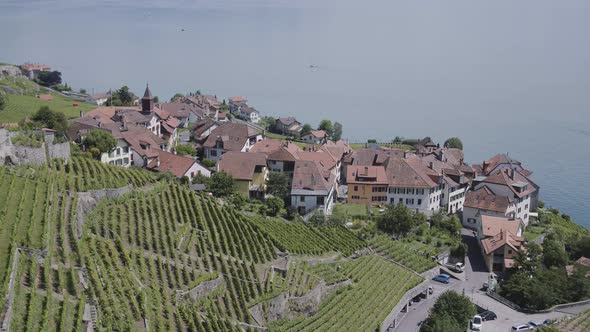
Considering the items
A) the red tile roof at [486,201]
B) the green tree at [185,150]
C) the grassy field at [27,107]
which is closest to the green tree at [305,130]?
the green tree at [185,150]

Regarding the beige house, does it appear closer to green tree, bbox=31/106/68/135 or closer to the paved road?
green tree, bbox=31/106/68/135

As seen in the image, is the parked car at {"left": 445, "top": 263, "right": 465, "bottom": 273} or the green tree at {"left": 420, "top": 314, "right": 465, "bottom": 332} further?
the parked car at {"left": 445, "top": 263, "right": 465, "bottom": 273}

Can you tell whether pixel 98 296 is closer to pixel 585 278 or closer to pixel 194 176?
pixel 194 176

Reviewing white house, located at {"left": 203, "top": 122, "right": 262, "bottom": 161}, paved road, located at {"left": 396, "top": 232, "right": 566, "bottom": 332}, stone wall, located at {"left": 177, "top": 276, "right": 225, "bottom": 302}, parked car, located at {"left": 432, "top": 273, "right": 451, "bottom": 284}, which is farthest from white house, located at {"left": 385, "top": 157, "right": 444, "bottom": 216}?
stone wall, located at {"left": 177, "top": 276, "right": 225, "bottom": 302}

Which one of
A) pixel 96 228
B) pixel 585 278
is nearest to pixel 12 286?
pixel 96 228

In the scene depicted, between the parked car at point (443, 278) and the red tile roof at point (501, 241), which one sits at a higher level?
the red tile roof at point (501, 241)

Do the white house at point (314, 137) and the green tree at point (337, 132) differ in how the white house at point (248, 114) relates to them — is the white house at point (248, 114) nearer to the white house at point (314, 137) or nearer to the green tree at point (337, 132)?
the green tree at point (337, 132)
